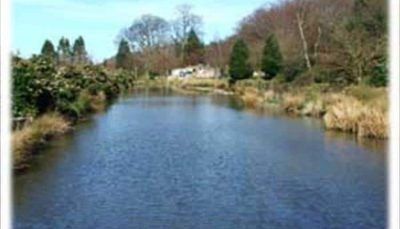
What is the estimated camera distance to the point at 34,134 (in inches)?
304

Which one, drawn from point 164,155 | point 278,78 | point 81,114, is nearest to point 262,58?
point 278,78

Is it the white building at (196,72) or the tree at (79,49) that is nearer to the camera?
the tree at (79,49)

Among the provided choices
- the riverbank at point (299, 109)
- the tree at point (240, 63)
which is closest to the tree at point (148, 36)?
the tree at point (240, 63)

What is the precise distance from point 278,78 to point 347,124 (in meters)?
8.88

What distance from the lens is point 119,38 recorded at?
30.0m

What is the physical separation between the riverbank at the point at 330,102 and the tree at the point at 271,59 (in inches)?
19.8

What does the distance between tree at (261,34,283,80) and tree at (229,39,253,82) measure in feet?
6.75

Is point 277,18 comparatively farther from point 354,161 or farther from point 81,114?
point 354,161

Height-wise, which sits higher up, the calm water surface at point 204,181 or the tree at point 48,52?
the tree at point 48,52

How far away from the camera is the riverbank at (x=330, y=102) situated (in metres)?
8.67

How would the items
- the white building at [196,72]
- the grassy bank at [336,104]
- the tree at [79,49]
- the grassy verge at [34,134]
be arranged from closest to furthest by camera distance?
the grassy verge at [34,134] → the grassy bank at [336,104] → the tree at [79,49] → the white building at [196,72]

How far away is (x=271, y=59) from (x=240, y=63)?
281 cm

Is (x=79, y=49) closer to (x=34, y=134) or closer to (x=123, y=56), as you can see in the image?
(x=123, y=56)

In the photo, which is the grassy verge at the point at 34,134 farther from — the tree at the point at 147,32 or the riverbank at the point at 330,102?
the tree at the point at 147,32
